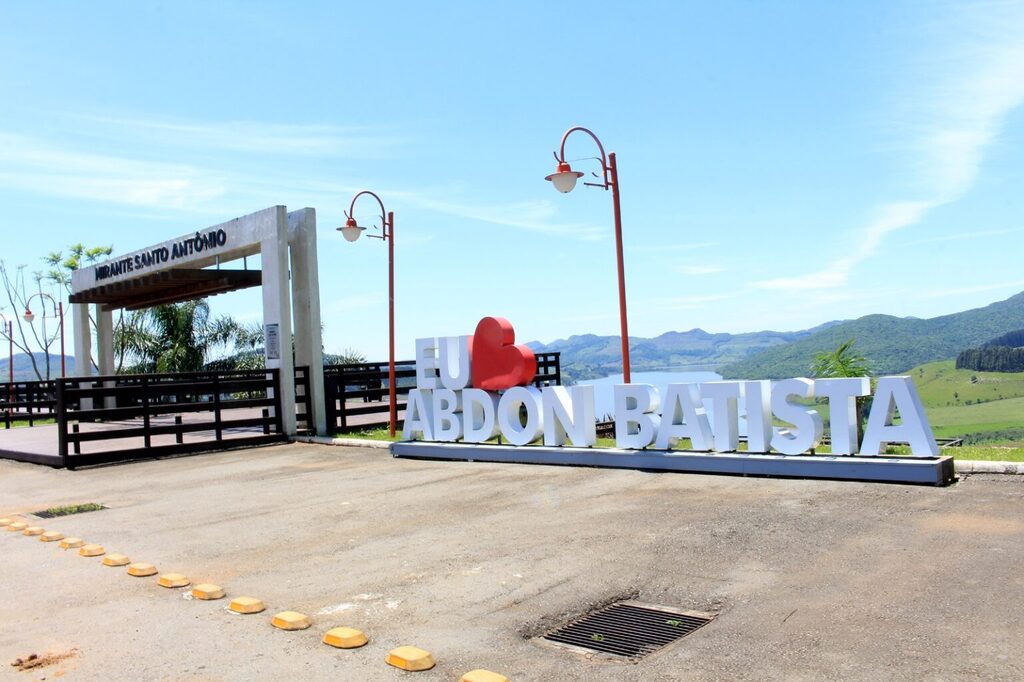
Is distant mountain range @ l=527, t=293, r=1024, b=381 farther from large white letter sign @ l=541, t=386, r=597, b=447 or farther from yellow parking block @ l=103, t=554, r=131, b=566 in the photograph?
yellow parking block @ l=103, t=554, r=131, b=566

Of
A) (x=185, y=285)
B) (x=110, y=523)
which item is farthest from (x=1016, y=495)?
(x=185, y=285)

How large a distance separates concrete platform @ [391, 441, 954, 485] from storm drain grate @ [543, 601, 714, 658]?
4274mm

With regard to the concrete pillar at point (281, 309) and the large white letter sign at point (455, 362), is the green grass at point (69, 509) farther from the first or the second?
the concrete pillar at point (281, 309)

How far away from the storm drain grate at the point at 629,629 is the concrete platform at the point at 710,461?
14.0ft

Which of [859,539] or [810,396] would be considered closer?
[859,539]

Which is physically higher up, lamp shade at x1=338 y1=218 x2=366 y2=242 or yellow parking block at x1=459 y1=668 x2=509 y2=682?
lamp shade at x1=338 y1=218 x2=366 y2=242

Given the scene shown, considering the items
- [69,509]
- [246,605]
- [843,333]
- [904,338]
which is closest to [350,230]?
[69,509]

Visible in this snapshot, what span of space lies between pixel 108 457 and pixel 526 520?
9952 millimetres

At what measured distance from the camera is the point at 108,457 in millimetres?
14375

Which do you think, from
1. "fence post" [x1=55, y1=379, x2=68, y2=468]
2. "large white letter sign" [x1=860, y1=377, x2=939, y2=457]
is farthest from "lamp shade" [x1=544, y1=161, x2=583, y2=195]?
"fence post" [x1=55, y1=379, x2=68, y2=468]

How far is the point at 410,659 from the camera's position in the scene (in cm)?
411

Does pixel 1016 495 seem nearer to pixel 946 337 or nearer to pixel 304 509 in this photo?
pixel 304 509

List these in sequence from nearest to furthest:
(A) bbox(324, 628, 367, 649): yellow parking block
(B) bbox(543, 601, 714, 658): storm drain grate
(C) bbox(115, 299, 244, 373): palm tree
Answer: (B) bbox(543, 601, 714, 658): storm drain grate, (A) bbox(324, 628, 367, 649): yellow parking block, (C) bbox(115, 299, 244, 373): palm tree

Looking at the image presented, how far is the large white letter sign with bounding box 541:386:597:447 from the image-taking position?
1108cm
